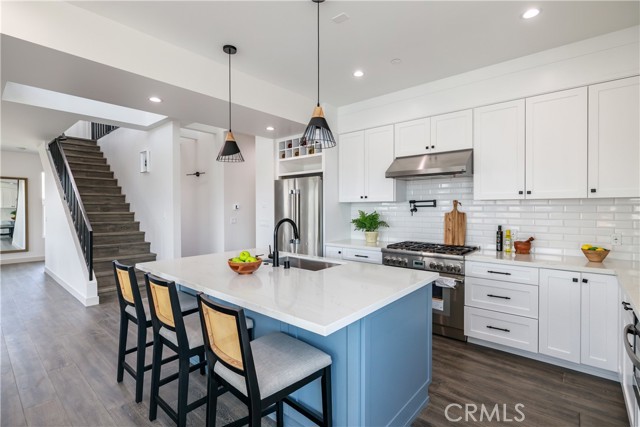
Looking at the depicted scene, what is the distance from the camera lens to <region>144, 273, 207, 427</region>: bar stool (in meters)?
1.82

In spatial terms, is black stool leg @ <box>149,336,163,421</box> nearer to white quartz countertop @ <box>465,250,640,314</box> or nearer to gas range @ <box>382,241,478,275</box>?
gas range @ <box>382,241,478,275</box>

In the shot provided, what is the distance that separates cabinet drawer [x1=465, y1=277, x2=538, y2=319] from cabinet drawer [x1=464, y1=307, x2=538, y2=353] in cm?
6

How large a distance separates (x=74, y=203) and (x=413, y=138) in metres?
5.39

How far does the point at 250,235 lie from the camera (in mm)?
6617

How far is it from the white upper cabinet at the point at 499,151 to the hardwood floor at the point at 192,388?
1561mm

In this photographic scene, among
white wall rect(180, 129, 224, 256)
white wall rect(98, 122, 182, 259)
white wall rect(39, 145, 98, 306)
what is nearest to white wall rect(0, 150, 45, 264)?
white wall rect(39, 145, 98, 306)

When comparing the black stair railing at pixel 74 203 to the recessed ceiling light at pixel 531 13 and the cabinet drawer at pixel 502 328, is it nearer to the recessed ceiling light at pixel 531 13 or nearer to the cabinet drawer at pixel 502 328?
the cabinet drawer at pixel 502 328

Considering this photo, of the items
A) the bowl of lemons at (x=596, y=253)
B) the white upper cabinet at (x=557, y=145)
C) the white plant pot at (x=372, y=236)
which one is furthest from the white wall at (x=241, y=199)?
the bowl of lemons at (x=596, y=253)

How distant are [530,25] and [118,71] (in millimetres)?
3200

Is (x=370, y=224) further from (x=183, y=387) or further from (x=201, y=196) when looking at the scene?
(x=201, y=196)

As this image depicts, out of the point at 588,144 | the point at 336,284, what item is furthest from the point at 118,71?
the point at 588,144

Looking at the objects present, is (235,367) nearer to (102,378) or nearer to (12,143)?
(102,378)

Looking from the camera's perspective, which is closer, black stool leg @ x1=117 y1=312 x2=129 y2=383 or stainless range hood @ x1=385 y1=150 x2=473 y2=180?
black stool leg @ x1=117 y1=312 x2=129 y2=383

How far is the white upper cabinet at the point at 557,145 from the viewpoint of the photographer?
2768mm
